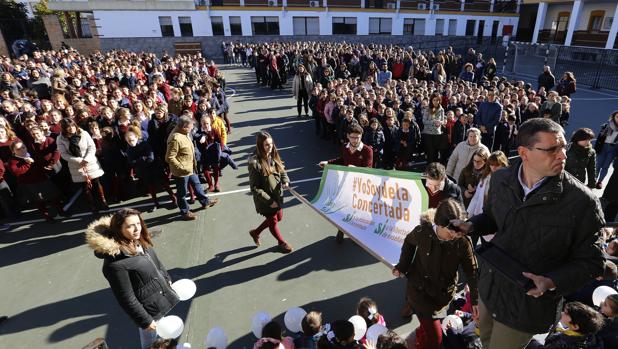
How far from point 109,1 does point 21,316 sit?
124ft

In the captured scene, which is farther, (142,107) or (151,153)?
(142,107)

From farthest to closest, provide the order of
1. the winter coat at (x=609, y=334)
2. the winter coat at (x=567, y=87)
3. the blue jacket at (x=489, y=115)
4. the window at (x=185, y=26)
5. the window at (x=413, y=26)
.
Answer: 1. the window at (x=413, y=26)
2. the window at (x=185, y=26)
3. the winter coat at (x=567, y=87)
4. the blue jacket at (x=489, y=115)
5. the winter coat at (x=609, y=334)

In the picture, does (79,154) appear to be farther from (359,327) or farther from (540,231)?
(540,231)

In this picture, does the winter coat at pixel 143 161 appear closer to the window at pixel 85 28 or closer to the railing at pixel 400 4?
the railing at pixel 400 4

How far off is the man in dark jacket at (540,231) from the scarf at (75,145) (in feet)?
20.8

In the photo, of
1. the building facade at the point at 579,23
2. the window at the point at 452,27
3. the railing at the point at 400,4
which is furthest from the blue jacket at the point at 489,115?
the window at the point at 452,27

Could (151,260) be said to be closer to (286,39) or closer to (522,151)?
(522,151)

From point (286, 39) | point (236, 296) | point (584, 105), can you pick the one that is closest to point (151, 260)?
point (236, 296)

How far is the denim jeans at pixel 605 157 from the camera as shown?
21.9ft

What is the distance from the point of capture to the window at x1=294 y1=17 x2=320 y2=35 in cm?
3847

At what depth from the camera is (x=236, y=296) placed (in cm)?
440

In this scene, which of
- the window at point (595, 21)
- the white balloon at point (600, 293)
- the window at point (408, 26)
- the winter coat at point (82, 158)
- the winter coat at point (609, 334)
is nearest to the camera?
the winter coat at point (609, 334)

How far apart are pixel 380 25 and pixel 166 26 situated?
80.4ft

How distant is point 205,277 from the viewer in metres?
4.77
